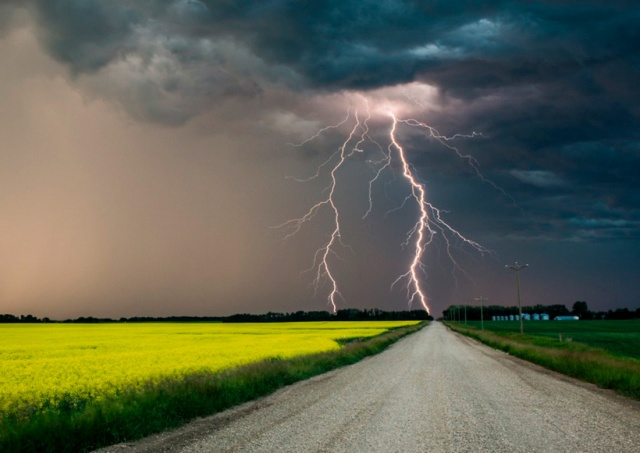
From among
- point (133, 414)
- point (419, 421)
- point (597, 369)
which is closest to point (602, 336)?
point (597, 369)

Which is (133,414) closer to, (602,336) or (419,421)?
(419,421)

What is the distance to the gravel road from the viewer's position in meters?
9.48

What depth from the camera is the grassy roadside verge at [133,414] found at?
9.05 meters

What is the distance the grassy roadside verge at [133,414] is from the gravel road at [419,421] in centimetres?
42

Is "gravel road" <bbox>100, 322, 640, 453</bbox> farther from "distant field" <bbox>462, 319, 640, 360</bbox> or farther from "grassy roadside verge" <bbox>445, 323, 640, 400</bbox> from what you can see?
"distant field" <bbox>462, 319, 640, 360</bbox>

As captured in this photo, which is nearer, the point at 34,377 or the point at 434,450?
the point at 434,450

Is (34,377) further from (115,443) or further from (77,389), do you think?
(115,443)

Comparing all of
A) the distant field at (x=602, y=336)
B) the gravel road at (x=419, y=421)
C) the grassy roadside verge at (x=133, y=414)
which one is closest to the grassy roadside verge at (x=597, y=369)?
the gravel road at (x=419, y=421)

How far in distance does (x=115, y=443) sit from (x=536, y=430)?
774cm

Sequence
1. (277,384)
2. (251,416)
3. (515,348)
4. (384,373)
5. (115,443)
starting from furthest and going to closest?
(515,348) → (384,373) → (277,384) → (251,416) → (115,443)

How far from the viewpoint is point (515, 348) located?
37.9 m

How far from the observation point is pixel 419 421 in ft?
38.5

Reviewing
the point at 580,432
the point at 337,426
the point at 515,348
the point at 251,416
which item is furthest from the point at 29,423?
the point at 515,348

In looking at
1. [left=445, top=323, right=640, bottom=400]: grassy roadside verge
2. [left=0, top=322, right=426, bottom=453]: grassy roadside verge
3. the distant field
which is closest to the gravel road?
[left=0, top=322, right=426, bottom=453]: grassy roadside verge
